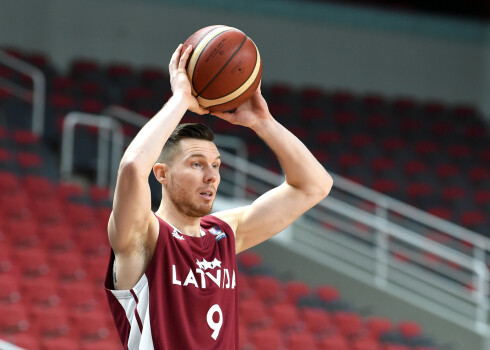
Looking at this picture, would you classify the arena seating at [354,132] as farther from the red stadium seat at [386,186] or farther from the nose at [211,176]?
the nose at [211,176]

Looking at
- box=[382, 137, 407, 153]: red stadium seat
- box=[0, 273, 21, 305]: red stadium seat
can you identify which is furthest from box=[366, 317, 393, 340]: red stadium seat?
box=[382, 137, 407, 153]: red stadium seat

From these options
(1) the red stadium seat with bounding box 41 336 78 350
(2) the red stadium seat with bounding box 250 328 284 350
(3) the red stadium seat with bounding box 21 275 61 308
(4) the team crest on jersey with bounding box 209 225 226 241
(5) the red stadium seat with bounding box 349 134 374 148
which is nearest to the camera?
(4) the team crest on jersey with bounding box 209 225 226 241

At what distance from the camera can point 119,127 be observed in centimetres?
912

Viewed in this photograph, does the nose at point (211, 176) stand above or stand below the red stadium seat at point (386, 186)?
above

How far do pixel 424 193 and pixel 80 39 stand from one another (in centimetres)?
525

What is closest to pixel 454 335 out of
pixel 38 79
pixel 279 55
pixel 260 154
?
pixel 260 154

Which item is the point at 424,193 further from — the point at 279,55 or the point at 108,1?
the point at 108,1

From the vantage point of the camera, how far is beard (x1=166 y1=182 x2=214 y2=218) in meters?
2.40

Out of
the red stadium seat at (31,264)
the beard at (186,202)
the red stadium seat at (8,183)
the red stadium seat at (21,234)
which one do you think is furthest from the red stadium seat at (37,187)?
the beard at (186,202)

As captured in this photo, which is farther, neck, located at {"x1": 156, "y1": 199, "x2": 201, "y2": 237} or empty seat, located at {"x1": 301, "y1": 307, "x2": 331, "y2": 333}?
empty seat, located at {"x1": 301, "y1": 307, "x2": 331, "y2": 333}

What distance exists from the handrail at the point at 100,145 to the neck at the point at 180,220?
19.5 ft

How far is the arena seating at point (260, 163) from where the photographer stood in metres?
6.01

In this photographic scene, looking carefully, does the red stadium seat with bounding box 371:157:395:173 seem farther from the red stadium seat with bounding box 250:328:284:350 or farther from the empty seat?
the red stadium seat with bounding box 250:328:284:350

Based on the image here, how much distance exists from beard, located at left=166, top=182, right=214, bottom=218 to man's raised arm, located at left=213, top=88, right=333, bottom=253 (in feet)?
0.88
